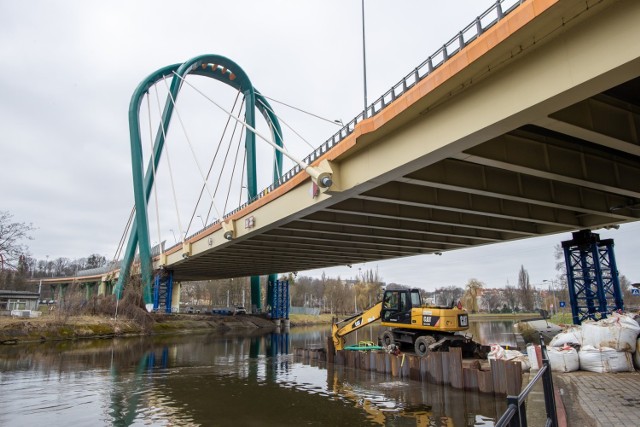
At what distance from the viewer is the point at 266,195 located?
23.8 metres

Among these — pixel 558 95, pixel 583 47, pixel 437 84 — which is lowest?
pixel 558 95

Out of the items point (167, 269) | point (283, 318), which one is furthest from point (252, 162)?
point (283, 318)

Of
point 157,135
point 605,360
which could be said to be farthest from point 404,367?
point 157,135

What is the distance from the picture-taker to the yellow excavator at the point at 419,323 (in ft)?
59.1

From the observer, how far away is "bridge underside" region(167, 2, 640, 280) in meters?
8.30

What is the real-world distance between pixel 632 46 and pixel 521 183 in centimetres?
887

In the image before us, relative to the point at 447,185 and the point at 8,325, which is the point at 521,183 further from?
the point at 8,325

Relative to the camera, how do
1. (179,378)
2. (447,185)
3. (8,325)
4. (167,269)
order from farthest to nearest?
(167,269), (8,325), (179,378), (447,185)

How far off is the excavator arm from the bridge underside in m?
4.55

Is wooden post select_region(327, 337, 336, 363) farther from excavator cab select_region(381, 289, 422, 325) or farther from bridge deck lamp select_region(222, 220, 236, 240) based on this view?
bridge deck lamp select_region(222, 220, 236, 240)

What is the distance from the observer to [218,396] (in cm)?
1502

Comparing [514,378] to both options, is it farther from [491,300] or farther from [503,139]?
[491,300]

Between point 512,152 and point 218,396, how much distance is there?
12.7m

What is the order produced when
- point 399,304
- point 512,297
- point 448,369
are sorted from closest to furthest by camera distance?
point 448,369 → point 399,304 → point 512,297
